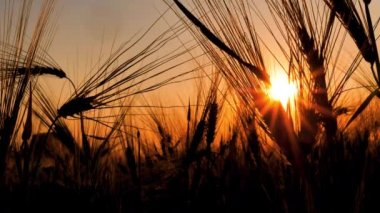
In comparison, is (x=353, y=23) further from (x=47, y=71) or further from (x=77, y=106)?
(x=47, y=71)

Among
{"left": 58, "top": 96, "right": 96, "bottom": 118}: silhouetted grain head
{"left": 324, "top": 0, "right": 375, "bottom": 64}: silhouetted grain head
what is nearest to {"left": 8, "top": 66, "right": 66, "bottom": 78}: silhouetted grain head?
{"left": 58, "top": 96, "right": 96, "bottom": 118}: silhouetted grain head

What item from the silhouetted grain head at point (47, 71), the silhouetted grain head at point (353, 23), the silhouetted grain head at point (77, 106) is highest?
the silhouetted grain head at point (47, 71)

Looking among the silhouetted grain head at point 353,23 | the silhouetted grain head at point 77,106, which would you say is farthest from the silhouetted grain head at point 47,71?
the silhouetted grain head at point 353,23

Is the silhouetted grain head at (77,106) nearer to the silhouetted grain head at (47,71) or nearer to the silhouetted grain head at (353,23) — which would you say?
the silhouetted grain head at (47,71)

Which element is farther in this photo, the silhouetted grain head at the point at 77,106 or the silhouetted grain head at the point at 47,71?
the silhouetted grain head at the point at 47,71

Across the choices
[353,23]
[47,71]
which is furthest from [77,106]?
[353,23]

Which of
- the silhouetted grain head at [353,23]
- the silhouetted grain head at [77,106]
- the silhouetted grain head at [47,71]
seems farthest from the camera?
the silhouetted grain head at [47,71]

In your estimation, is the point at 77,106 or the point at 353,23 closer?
the point at 353,23

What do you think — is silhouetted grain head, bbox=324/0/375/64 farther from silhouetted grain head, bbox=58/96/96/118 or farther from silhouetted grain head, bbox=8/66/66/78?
silhouetted grain head, bbox=8/66/66/78

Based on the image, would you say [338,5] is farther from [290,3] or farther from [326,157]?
[326,157]

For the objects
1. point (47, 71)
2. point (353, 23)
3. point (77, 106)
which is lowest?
point (77, 106)

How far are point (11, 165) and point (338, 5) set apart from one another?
9.30ft

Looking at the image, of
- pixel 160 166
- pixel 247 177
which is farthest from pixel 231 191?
pixel 160 166

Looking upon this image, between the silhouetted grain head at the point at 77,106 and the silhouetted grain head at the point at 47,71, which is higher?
the silhouetted grain head at the point at 47,71
